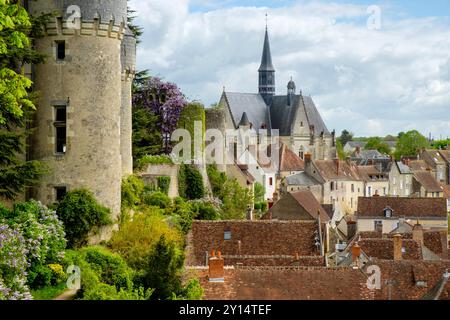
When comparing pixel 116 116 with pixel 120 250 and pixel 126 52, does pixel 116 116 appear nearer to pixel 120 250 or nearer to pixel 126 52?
pixel 120 250

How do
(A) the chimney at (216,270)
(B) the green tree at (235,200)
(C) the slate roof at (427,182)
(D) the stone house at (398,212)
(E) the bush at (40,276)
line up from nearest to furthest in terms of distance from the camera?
(E) the bush at (40,276)
(A) the chimney at (216,270)
(B) the green tree at (235,200)
(D) the stone house at (398,212)
(C) the slate roof at (427,182)

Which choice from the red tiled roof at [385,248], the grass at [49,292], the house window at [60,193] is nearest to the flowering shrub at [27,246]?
the grass at [49,292]

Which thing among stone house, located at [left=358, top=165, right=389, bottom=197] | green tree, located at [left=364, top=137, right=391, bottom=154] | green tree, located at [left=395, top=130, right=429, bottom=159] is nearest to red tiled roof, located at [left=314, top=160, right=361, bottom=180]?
stone house, located at [left=358, top=165, right=389, bottom=197]

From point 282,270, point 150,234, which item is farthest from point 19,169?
point 282,270

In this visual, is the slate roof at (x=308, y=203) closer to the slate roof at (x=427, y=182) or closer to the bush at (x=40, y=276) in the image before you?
the bush at (x=40, y=276)

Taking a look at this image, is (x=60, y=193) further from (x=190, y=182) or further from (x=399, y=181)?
(x=399, y=181)

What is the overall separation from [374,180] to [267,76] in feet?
102

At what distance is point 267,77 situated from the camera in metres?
128

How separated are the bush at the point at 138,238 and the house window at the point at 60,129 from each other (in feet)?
10.9

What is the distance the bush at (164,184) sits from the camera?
38.1 m

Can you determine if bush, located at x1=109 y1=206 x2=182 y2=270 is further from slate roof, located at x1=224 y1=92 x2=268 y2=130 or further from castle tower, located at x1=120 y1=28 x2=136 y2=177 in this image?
slate roof, located at x1=224 y1=92 x2=268 y2=130

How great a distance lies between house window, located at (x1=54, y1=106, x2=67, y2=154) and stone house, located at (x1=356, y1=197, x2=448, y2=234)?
4279cm

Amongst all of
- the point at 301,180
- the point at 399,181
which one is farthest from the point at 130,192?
the point at 399,181

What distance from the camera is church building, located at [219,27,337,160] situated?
11894cm
